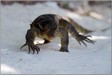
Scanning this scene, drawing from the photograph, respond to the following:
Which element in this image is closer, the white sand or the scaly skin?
the white sand

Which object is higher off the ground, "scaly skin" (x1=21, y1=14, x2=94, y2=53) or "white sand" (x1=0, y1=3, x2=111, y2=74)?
"scaly skin" (x1=21, y1=14, x2=94, y2=53)

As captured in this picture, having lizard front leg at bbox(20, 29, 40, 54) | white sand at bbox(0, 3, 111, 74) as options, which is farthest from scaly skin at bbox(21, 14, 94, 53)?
white sand at bbox(0, 3, 111, 74)

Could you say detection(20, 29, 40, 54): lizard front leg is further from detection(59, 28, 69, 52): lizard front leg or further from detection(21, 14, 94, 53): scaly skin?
detection(59, 28, 69, 52): lizard front leg

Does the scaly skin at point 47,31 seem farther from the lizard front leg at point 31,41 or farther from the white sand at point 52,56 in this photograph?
the white sand at point 52,56

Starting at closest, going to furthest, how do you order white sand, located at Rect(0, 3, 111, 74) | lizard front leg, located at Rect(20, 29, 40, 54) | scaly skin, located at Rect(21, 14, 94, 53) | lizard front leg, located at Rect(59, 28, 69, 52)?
1. white sand, located at Rect(0, 3, 111, 74)
2. lizard front leg, located at Rect(20, 29, 40, 54)
3. scaly skin, located at Rect(21, 14, 94, 53)
4. lizard front leg, located at Rect(59, 28, 69, 52)

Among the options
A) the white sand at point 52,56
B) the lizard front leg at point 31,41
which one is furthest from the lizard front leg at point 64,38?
the lizard front leg at point 31,41

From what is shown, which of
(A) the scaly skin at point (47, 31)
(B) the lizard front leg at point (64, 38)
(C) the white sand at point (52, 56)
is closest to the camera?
(C) the white sand at point (52, 56)

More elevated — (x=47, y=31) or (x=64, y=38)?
(x=47, y=31)

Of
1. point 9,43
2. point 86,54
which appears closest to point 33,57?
point 86,54

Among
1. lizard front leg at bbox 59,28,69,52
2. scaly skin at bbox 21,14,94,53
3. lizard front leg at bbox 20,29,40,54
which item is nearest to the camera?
lizard front leg at bbox 20,29,40,54

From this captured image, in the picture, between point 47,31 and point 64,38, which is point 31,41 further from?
point 64,38

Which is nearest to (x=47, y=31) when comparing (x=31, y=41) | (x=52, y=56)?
(x=31, y=41)
